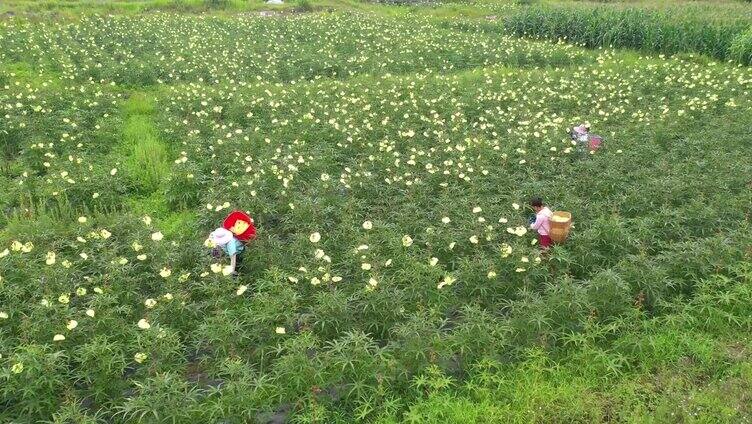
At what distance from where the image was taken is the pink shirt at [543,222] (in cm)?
624

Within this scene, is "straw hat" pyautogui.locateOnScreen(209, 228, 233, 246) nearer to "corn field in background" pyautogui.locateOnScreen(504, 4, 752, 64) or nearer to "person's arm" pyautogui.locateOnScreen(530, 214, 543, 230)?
"person's arm" pyautogui.locateOnScreen(530, 214, 543, 230)

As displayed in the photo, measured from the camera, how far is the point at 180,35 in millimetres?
19047

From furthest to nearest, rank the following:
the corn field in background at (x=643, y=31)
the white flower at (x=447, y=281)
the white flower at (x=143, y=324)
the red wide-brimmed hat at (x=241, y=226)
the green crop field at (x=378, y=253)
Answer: the corn field in background at (x=643, y=31) < the red wide-brimmed hat at (x=241, y=226) < the white flower at (x=447, y=281) < the white flower at (x=143, y=324) < the green crop field at (x=378, y=253)

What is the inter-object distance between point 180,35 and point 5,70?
6.89m

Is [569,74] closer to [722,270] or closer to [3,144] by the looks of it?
[722,270]

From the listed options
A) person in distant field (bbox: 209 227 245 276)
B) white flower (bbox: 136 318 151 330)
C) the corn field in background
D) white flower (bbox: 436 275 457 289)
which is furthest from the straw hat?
the corn field in background

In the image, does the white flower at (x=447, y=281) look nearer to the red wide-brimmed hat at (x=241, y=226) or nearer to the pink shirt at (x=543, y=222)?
the pink shirt at (x=543, y=222)

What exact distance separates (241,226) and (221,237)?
31 cm

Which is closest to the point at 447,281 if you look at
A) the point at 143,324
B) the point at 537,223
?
the point at 537,223

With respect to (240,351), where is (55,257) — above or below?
above

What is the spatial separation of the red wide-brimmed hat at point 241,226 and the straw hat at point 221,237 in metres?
0.15

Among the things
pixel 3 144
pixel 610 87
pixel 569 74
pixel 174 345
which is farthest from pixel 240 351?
pixel 569 74

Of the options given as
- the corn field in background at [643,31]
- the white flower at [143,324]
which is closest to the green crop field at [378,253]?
the white flower at [143,324]

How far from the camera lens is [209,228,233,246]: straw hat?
19.3ft
